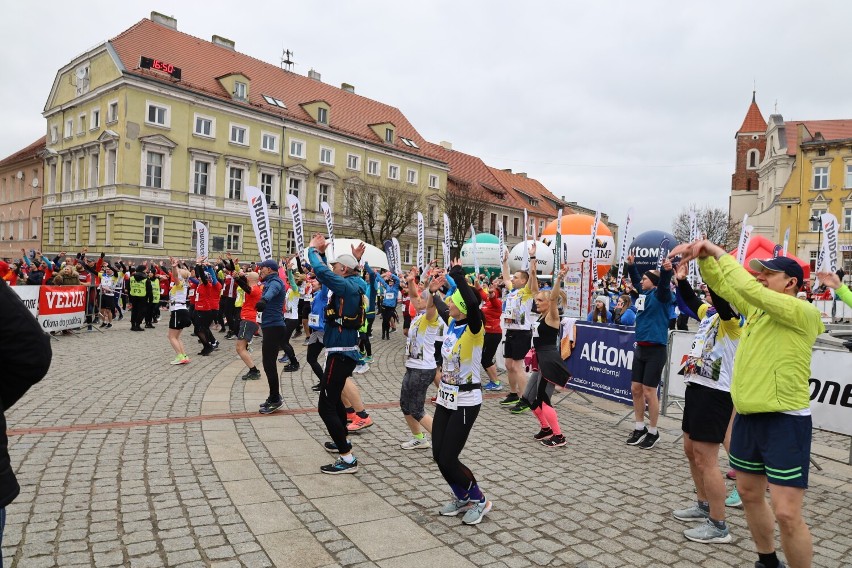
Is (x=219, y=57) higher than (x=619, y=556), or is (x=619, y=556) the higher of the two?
(x=219, y=57)

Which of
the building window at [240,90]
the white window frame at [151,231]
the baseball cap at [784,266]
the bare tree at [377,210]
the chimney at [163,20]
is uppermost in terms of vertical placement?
the chimney at [163,20]

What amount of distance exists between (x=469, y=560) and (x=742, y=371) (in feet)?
7.01

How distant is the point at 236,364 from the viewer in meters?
11.7

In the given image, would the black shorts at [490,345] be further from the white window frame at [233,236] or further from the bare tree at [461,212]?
the bare tree at [461,212]

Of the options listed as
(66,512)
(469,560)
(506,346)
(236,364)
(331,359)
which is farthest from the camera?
(236,364)

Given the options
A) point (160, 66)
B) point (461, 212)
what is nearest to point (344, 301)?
point (160, 66)

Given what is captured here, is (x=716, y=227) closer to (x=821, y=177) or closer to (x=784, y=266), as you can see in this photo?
(x=821, y=177)

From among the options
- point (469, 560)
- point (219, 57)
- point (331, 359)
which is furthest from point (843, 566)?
point (219, 57)

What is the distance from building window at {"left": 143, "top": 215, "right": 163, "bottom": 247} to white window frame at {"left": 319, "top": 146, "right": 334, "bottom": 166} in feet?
45.0

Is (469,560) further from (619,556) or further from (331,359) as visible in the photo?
(331,359)

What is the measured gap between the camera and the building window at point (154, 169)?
118 ft

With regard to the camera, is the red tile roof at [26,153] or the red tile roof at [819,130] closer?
the red tile roof at [26,153]

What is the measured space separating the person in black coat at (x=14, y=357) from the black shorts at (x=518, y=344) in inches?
271

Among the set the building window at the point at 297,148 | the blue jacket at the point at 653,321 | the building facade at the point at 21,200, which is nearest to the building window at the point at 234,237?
the building window at the point at 297,148
